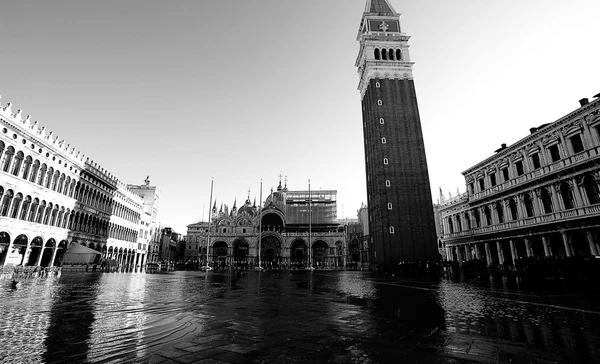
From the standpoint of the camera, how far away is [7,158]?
2509 cm

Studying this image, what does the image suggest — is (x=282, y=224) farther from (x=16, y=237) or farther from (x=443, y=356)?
(x=443, y=356)

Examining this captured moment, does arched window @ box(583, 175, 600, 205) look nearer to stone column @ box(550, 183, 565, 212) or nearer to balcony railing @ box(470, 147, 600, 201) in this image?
balcony railing @ box(470, 147, 600, 201)

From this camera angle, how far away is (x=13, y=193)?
84.5 feet

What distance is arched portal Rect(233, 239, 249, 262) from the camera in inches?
2471

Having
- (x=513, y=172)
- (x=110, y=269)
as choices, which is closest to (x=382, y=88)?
(x=513, y=172)

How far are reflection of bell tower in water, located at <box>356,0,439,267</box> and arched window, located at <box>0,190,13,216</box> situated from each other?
1531 inches

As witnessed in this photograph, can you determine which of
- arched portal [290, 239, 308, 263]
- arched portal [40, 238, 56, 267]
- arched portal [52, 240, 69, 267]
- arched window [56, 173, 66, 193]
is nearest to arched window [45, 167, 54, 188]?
arched window [56, 173, 66, 193]

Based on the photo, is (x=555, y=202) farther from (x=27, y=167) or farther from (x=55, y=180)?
(x=55, y=180)

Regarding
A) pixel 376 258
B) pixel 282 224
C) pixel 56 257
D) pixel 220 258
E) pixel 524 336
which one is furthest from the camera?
pixel 282 224

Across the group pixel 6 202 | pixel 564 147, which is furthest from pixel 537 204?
pixel 6 202

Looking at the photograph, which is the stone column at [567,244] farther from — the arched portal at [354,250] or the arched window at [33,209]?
the arched portal at [354,250]

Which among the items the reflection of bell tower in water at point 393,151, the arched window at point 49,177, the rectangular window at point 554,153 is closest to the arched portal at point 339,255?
the reflection of bell tower in water at point 393,151

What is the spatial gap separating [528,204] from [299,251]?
44311mm

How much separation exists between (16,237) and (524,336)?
35837 mm
